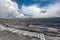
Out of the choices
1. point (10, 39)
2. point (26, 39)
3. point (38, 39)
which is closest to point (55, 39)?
point (38, 39)

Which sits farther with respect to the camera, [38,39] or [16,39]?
[38,39]

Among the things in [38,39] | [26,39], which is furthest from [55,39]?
[26,39]

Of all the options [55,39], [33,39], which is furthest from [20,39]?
[55,39]

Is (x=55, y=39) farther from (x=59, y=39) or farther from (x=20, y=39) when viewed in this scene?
(x=20, y=39)

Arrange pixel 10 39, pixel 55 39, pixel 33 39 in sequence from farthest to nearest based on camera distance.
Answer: pixel 55 39
pixel 33 39
pixel 10 39

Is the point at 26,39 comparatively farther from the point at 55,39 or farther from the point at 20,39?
the point at 55,39

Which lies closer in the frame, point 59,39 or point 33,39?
point 33,39

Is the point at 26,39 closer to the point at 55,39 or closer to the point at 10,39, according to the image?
the point at 10,39

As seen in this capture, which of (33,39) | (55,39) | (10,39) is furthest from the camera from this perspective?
(55,39)
